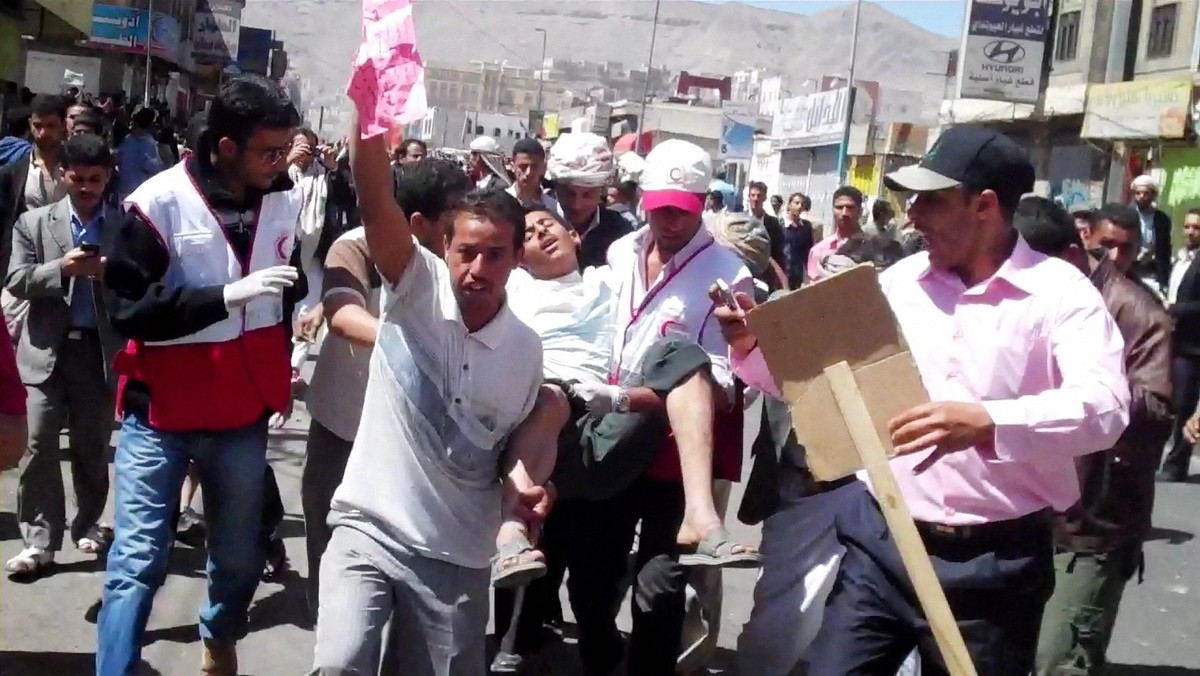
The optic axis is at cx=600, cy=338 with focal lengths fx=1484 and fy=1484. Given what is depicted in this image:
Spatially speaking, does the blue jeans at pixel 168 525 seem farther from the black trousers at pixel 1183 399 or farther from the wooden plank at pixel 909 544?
the black trousers at pixel 1183 399

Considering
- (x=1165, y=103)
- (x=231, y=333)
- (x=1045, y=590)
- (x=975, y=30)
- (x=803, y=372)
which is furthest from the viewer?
(x=975, y=30)

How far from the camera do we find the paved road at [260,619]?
5570 millimetres

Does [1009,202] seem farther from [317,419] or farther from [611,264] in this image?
[317,419]

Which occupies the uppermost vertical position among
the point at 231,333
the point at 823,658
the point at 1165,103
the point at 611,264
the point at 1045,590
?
the point at 1165,103

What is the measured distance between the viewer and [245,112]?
458 cm

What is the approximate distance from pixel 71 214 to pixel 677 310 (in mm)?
2873

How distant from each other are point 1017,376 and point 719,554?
1069 millimetres

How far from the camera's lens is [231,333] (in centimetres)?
465

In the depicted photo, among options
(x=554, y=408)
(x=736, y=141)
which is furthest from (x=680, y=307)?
(x=736, y=141)

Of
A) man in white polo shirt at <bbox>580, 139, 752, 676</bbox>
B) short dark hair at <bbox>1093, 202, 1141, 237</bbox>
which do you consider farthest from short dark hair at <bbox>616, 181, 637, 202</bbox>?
man in white polo shirt at <bbox>580, 139, 752, 676</bbox>

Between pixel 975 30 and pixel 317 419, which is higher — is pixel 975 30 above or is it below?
above

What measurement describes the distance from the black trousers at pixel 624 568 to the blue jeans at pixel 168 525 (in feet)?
3.63

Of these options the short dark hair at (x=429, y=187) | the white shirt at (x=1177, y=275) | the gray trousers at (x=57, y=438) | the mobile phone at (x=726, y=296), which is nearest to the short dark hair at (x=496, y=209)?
the mobile phone at (x=726, y=296)

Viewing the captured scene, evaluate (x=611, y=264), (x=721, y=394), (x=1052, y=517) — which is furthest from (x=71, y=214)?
(x=1052, y=517)
